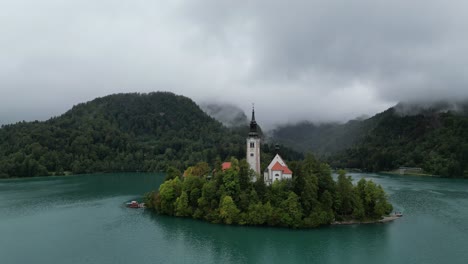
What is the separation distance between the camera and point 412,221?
61594 mm

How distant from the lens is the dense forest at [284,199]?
55.8m

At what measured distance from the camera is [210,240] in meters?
51.8

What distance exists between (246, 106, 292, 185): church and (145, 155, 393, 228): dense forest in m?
2.07

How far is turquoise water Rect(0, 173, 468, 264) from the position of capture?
45.5 metres

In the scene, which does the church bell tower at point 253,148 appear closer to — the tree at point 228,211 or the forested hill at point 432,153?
the tree at point 228,211

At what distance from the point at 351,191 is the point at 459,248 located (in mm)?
16072

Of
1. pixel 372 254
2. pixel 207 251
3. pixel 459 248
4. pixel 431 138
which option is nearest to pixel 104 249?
pixel 207 251

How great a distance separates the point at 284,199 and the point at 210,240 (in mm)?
12597

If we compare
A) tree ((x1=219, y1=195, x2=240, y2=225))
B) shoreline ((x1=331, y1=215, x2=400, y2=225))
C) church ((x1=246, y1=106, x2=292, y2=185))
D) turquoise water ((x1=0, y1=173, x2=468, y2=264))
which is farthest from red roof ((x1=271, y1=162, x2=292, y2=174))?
turquoise water ((x1=0, y1=173, x2=468, y2=264))

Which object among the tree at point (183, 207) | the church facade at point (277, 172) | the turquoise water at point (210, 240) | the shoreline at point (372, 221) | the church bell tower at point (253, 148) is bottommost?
the turquoise water at point (210, 240)

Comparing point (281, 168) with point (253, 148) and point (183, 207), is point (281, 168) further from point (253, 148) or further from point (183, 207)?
point (183, 207)

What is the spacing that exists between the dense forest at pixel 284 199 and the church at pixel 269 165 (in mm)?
2068

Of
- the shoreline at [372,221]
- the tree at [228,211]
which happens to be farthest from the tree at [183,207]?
the shoreline at [372,221]

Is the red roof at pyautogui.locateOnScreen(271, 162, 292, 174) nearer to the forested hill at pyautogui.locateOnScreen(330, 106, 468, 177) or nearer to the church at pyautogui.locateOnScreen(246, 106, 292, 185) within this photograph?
the church at pyautogui.locateOnScreen(246, 106, 292, 185)
